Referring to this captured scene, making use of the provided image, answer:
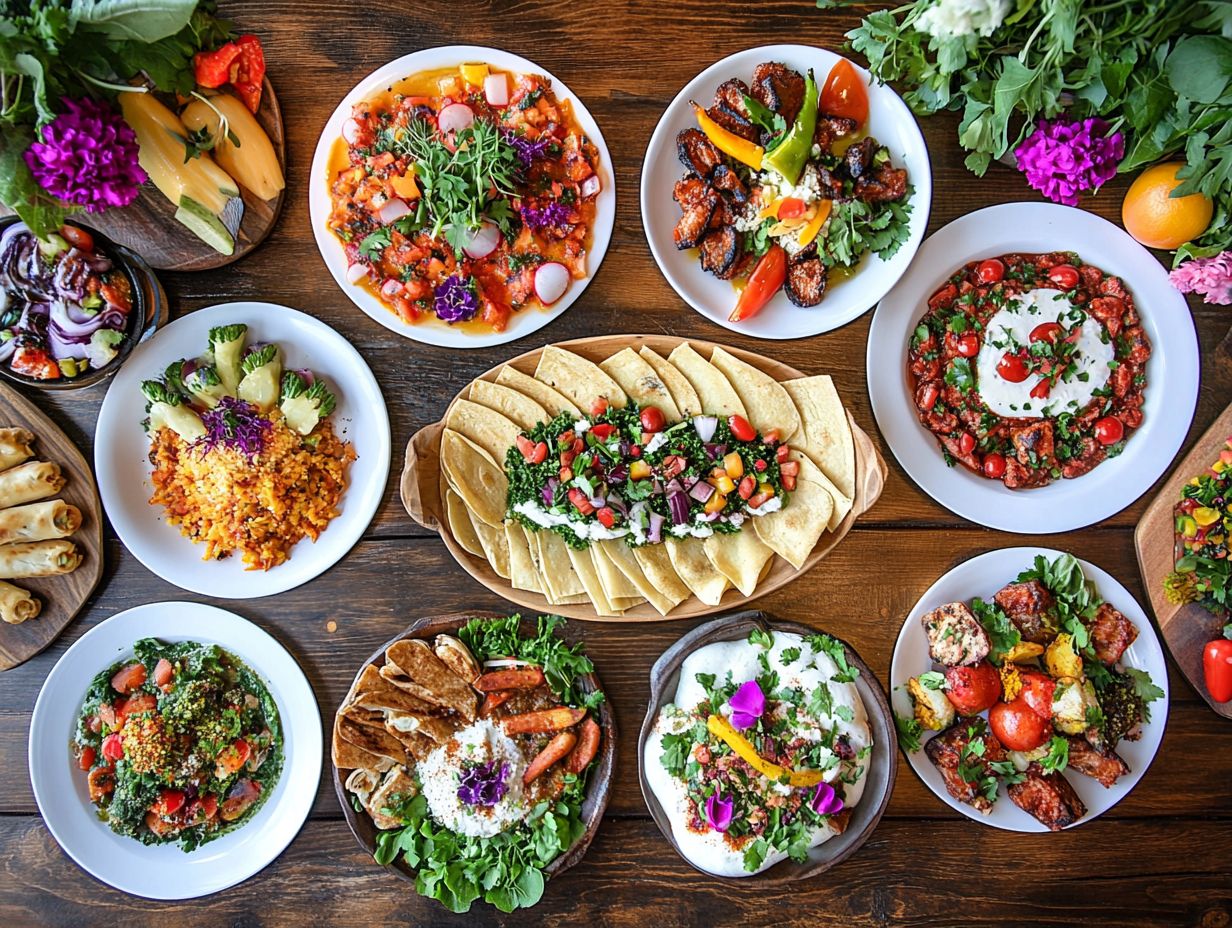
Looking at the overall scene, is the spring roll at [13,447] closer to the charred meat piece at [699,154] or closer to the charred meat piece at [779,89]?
the charred meat piece at [699,154]

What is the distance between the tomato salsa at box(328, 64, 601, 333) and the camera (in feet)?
9.31

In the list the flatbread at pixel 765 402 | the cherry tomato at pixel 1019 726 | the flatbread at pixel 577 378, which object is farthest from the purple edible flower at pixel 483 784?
the cherry tomato at pixel 1019 726

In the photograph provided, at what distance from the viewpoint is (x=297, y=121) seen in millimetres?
2955

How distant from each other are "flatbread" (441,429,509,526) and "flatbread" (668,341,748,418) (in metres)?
0.74

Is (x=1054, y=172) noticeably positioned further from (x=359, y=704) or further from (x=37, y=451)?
(x=37, y=451)

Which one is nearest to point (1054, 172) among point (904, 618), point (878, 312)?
point (878, 312)

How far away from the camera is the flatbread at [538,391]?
2.84 meters

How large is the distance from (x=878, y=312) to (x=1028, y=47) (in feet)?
2.99

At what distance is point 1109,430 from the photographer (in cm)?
293

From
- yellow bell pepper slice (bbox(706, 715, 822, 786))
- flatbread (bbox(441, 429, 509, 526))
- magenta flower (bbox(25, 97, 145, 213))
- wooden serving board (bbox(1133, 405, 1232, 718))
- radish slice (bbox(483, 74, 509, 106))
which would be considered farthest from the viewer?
wooden serving board (bbox(1133, 405, 1232, 718))

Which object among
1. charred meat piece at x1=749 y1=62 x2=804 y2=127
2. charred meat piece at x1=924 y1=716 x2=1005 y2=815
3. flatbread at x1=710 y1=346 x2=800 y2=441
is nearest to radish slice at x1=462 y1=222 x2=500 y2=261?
flatbread at x1=710 y1=346 x2=800 y2=441

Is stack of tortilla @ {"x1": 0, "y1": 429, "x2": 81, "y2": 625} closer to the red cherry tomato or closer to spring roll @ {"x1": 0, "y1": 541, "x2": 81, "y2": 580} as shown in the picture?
spring roll @ {"x1": 0, "y1": 541, "x2": 81, "y2": 580}

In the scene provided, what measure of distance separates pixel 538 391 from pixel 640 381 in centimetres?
36

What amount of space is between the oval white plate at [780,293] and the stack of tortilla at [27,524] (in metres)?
2.34
